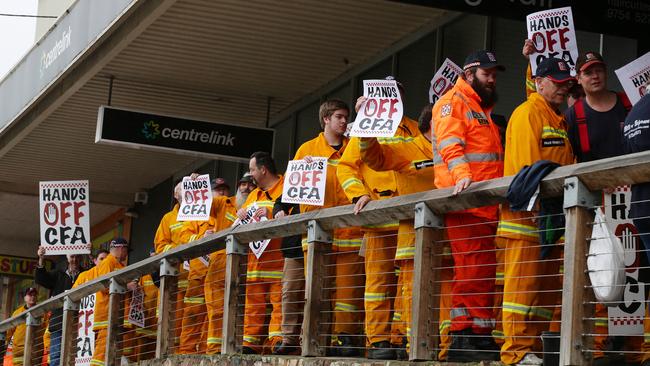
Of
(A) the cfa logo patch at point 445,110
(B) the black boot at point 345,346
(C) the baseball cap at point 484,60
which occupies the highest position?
(C) the baseball cap at point 484,60

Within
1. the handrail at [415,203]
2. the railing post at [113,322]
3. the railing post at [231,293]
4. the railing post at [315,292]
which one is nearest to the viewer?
the handrail at [415,203]

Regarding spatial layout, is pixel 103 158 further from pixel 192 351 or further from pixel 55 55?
pixel 192 351

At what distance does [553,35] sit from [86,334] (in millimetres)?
6697

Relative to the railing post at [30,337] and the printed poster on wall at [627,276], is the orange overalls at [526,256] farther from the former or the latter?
the railing post at [30,337]

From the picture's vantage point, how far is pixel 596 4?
966 cm

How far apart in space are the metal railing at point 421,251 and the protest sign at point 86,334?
1883 mm

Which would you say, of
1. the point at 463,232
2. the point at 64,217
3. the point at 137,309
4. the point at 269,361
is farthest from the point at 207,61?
the point at 463,232

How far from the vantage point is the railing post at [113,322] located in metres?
12.2

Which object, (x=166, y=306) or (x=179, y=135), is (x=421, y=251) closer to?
(x=166, y=306)

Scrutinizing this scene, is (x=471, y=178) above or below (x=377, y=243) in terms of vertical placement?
above

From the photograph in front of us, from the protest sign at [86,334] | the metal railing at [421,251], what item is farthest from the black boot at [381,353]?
the protest sign at [86,334]

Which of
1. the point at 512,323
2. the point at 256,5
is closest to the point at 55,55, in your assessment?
the point at 256,5

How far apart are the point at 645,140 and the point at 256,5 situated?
263 inches

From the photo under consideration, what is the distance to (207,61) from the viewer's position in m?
15.0
